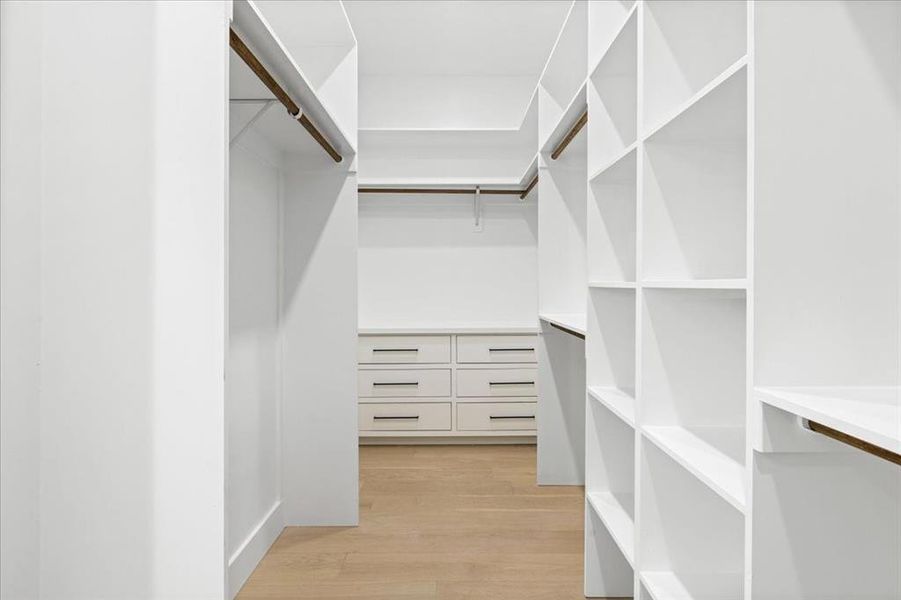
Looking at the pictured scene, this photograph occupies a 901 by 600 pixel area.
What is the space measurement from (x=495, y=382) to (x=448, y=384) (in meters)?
0.32

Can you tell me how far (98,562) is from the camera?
120 cm

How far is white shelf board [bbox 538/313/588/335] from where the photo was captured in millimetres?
2438

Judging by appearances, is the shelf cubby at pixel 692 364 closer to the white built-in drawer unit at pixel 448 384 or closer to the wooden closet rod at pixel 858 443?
the wooden closet rod at pixel 858 443

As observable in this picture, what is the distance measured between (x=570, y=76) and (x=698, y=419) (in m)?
2.11

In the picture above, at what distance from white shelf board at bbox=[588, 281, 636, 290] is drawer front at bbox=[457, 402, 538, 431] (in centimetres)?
209

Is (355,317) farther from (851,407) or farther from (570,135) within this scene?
(851,407)

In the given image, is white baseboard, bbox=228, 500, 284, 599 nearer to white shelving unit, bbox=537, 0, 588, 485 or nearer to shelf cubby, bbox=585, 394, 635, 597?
shelf cubby, bbox=585, 394, 635, 597

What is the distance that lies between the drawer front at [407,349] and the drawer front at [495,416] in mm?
371

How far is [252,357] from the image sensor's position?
90.3 inches

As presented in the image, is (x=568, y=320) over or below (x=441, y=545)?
over

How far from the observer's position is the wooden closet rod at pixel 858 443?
0.73m

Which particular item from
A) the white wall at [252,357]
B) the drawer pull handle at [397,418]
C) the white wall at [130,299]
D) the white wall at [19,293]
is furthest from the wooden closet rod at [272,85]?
the drawer pull handle at [397,418]

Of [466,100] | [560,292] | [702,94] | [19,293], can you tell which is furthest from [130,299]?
[466,100]

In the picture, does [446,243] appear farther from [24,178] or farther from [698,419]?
[24,178]
